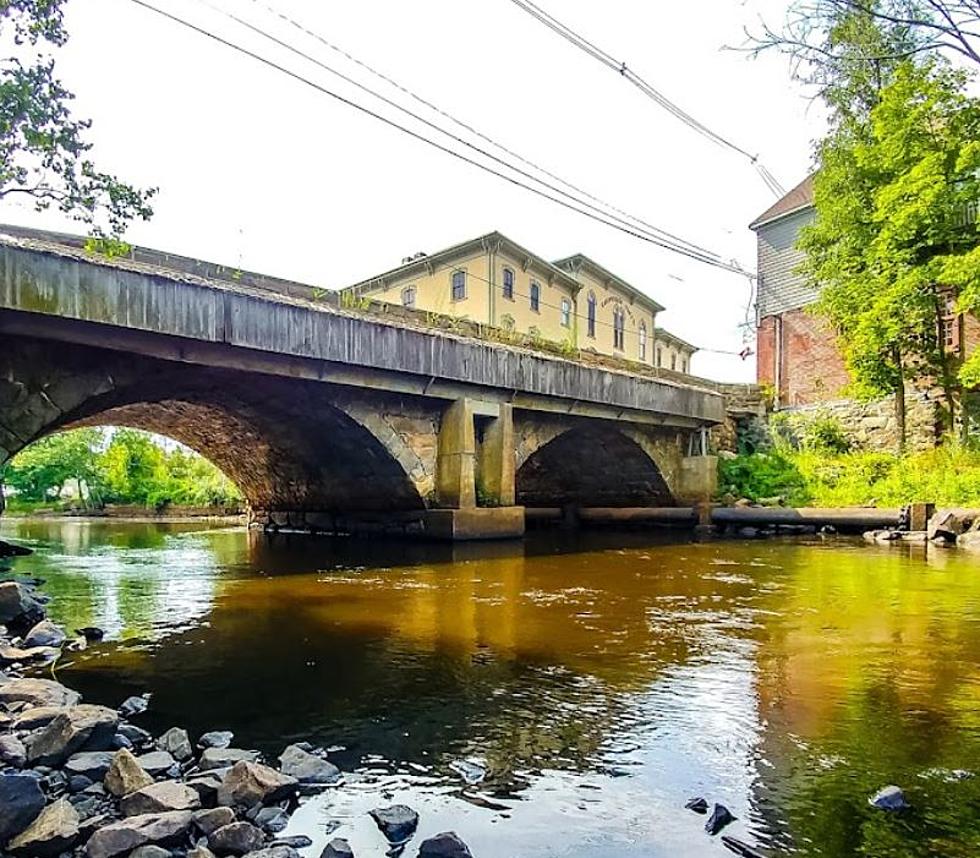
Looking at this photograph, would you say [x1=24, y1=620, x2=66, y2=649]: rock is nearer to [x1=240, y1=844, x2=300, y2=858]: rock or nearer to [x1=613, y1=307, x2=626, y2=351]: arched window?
[x1=240, y1=844, x2=300, y2=858]: rock

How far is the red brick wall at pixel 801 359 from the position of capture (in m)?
24.9

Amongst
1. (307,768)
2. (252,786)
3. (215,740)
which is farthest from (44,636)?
(252,786)

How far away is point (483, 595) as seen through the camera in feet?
30.1

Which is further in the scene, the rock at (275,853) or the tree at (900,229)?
the tree at (900,229)

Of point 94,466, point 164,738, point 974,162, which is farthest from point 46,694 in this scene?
point 94,466

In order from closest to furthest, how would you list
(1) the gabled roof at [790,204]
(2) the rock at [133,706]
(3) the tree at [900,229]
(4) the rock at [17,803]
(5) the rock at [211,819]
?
(4) the rock at [17,803]
(5) the rock at [211,819]
(2) the rock at [133,706]
(3) the tree at [900,229]
(1) the gabled roof at [790,204]

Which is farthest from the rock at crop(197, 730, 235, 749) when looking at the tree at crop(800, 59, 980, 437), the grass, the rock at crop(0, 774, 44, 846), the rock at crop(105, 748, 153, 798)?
the tree at crop(800, 59, 980, 437)

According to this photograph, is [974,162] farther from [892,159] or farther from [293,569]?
[293,569]

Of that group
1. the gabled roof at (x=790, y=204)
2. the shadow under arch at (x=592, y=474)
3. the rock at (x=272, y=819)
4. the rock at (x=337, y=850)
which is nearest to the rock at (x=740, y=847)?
the rock at (x=337, y=850)

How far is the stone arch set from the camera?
9.86m

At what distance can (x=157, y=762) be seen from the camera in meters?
3.50

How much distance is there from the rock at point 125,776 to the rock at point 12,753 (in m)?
0.40

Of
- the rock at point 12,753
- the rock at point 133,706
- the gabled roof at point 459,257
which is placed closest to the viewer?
the rock at point 12,753

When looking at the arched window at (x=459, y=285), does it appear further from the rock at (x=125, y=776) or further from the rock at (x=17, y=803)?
the rock at (x=17, y=803)
